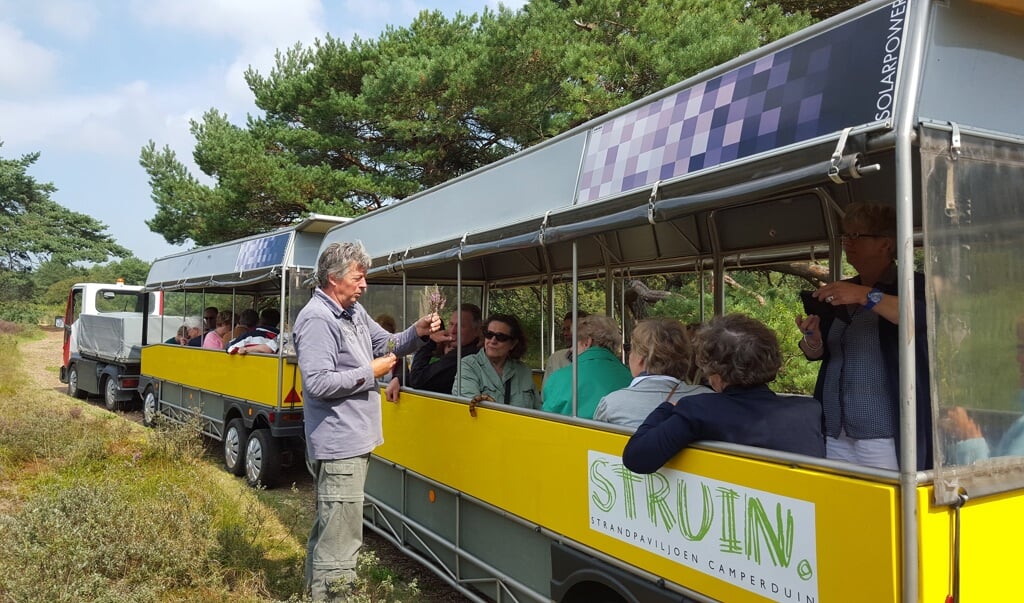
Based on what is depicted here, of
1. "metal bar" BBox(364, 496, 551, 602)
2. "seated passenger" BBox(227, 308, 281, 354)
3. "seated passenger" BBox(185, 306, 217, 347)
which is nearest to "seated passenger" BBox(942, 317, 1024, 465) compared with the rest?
"metal bar" BBox(364, 496, 551, 602)

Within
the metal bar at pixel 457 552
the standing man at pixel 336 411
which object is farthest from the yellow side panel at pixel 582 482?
the standing man at pixel 336 411

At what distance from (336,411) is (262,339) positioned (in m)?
4.61

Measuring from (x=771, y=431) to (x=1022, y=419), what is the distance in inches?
27.6

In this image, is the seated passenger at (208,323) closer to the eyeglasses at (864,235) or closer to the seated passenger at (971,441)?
the eyeglasses at (864,235)

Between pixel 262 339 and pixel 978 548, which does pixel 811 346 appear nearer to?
pixel 978 548

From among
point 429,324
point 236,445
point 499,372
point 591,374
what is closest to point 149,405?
point 236,445

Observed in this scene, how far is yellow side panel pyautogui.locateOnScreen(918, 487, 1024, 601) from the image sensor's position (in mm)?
1784

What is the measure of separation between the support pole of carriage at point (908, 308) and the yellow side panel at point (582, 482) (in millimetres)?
39

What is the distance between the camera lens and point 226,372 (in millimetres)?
8000

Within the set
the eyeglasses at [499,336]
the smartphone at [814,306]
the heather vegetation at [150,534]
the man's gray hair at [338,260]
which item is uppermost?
the man's gray hair at [338,260]

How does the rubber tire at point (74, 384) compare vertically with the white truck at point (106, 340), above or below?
below

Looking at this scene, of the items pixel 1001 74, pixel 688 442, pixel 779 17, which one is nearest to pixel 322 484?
pixel 688 442

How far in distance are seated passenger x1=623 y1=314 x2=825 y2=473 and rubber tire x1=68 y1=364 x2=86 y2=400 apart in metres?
15.7

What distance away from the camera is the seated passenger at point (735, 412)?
7.70ft
